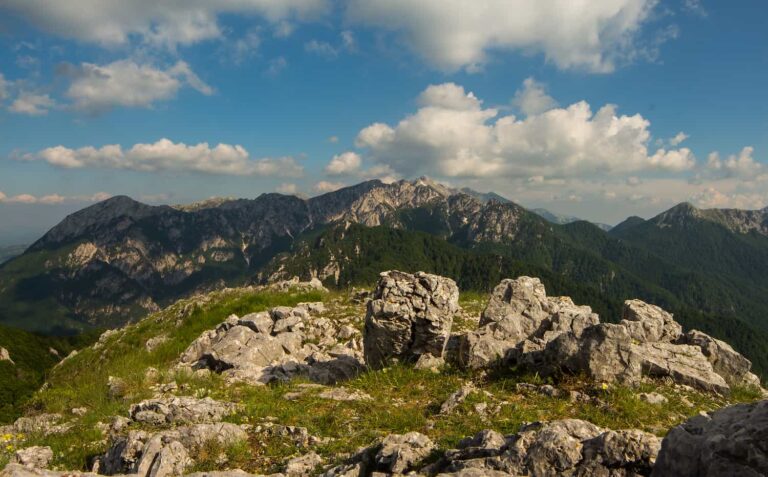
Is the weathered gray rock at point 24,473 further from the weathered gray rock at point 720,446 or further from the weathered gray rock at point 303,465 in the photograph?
the weathered gray rock at point 720,446

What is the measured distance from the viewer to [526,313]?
23.7 metres

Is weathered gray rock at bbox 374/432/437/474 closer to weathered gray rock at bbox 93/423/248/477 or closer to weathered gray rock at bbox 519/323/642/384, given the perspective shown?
weathered gray rock at bbox 93/423/248/477

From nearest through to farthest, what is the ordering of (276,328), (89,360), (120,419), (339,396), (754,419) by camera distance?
(754,419) < (120,419) < (339,396) < (276,328) < (89,360)

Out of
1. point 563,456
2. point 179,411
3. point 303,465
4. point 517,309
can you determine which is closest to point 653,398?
point 563,456

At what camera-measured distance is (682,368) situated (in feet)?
52.8

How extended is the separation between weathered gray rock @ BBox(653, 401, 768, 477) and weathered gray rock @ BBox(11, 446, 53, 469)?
1436 cm

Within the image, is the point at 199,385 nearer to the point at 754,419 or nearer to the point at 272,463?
the point at 272,463

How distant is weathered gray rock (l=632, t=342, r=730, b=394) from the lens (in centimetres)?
1548

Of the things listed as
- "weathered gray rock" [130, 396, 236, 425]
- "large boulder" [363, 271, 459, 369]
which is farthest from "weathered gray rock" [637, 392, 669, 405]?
"weathered gray rock" [130, 396, 236, 425]

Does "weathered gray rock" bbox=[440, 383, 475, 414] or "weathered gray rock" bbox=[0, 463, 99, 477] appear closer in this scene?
"weathered gray rock" bbox=[0, 463, 99, 477]

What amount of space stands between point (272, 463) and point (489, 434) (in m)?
5.31

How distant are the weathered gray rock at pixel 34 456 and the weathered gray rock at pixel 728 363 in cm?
2590

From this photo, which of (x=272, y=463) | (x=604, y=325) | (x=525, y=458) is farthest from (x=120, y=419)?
(x=604, y=325)

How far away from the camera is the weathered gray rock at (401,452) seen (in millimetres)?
8352
